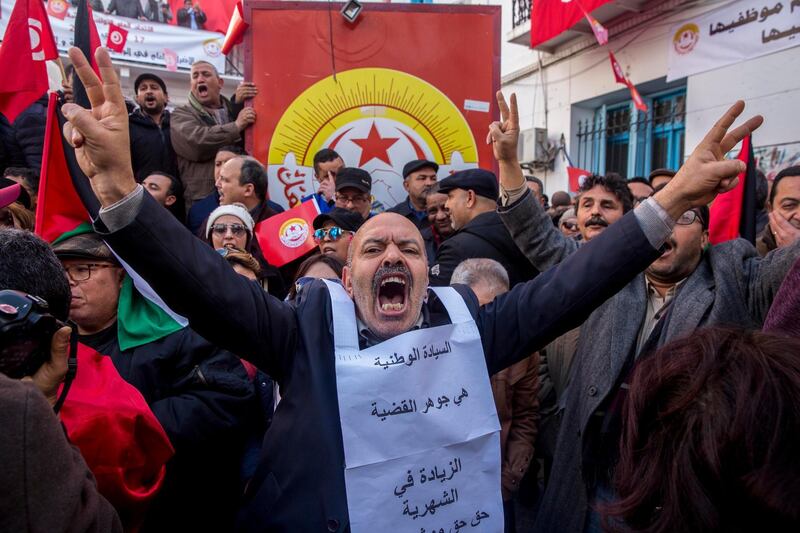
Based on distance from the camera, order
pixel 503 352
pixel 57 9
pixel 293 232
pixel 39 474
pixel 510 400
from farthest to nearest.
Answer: pixel 57 9
pixel 293 232
pixel 510 400
pixel 503 352
pixel 39 474

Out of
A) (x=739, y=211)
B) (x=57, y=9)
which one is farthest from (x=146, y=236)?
(x=57, y=9)

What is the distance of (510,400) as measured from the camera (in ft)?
8.16

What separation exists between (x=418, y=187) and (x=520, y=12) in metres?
8.34

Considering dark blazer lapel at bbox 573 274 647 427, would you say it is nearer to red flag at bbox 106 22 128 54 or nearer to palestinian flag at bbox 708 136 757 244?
palestinian flag at bbox 708 136 757 244

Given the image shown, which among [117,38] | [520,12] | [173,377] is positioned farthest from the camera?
[520,12]

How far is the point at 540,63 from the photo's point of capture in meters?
11.4

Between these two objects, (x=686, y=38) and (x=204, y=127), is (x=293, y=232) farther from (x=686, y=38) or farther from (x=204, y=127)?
(x=686, y=38)

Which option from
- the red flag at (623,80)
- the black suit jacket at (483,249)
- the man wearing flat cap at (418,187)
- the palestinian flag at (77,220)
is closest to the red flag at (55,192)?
the palestinian flag at (77,220)

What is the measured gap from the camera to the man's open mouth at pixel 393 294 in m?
1.84

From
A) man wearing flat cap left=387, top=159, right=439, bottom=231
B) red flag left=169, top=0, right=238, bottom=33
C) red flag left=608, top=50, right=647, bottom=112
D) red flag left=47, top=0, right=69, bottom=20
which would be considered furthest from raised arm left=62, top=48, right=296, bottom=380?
red flag left=47, top=0, right=69, bottom=20

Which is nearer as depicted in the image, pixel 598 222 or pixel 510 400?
pixel 510 400

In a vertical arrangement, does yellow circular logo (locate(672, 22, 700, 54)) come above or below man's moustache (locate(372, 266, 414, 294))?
above

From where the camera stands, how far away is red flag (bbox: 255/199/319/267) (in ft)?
11.8

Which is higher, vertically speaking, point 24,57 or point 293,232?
point 24,57
